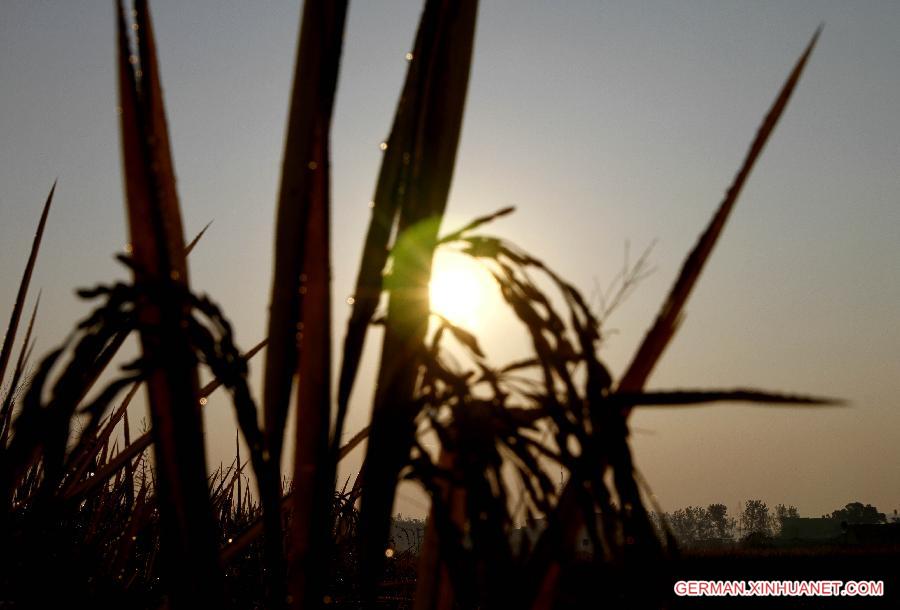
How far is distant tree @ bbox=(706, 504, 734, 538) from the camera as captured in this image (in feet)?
551

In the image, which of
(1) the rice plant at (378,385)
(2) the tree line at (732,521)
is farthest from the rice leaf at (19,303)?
(2) the tree line at (732,521)

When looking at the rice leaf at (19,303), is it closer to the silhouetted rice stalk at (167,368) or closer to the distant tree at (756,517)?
the silhouetted rice stalk at (167,368)

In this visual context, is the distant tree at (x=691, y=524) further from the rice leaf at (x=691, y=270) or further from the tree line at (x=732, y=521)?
the rice leaf at (x=691, y=270)

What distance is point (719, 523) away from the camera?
562 ft

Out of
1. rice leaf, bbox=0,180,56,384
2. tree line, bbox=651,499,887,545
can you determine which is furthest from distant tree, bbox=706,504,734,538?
rice leaf, bbox=0,180,56,384

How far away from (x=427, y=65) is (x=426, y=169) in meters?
0.13

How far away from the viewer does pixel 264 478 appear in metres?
0.83

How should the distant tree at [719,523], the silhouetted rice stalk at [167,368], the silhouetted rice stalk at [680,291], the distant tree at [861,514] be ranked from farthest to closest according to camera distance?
the distant tree at [719,523] → the distant tree at [861,514] → the silhouetted rice stalk at [680,291] → the silhouetted rice stalk at [167,368]

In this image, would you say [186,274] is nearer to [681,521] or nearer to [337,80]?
[337,80]

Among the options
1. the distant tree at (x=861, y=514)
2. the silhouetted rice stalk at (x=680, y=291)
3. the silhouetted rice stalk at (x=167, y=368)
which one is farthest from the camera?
the distant tree at (x=861, y=514)

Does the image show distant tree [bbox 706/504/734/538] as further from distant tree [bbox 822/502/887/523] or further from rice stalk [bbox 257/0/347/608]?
rice stalk [bbox 257/0/347/608]

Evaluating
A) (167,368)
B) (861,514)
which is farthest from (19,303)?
(861,514)

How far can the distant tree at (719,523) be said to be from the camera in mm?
167975

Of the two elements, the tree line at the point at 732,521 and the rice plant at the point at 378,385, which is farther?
the tree line at the point at 732,521
